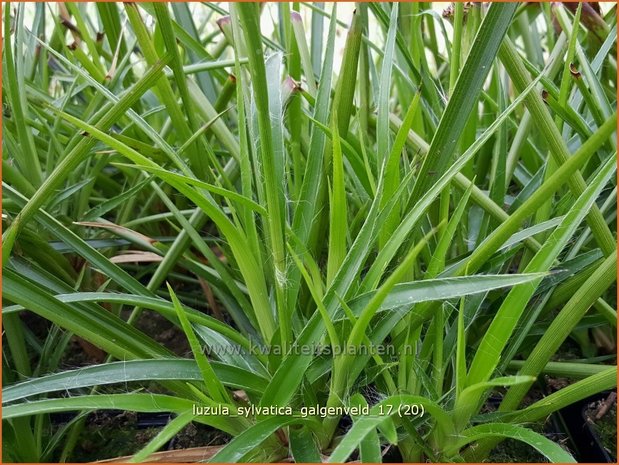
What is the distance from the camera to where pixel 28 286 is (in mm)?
392

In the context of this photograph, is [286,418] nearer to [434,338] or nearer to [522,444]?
[434,338]

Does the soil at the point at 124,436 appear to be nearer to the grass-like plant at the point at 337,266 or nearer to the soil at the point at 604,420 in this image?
the grass-like plant at the point at 337,266

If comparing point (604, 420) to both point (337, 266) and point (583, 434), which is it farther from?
point (337, 266)

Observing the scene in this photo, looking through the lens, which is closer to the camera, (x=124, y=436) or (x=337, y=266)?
(x=337, y=266)

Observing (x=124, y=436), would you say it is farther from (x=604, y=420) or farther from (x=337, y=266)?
(x=604, y=420)

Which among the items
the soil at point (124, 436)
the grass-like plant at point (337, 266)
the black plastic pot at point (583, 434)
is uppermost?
the grass-like plant at point (337, 266)

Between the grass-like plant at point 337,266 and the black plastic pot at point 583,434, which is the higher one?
the grass-like plant at point 337,266

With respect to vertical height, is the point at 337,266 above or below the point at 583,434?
above

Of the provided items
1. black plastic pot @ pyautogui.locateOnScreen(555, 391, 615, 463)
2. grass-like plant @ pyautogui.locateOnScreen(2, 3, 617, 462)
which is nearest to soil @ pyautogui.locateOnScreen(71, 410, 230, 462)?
grass-like plant @ pyautogui.locateOnScreen(2, 3, 617, 462)

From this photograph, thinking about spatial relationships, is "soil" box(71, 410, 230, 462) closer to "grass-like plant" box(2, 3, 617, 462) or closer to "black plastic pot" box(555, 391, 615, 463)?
"grass-like plant" box(2, 3, 617, 462)

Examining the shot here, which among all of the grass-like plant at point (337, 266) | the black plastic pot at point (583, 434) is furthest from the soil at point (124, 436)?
the black plastic pot at point (583, 434)

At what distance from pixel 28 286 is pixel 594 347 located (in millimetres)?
582

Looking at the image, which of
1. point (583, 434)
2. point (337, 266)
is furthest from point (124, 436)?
point (583, 434)

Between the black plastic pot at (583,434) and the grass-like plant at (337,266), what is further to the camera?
the black plastic pot at (583,434)
